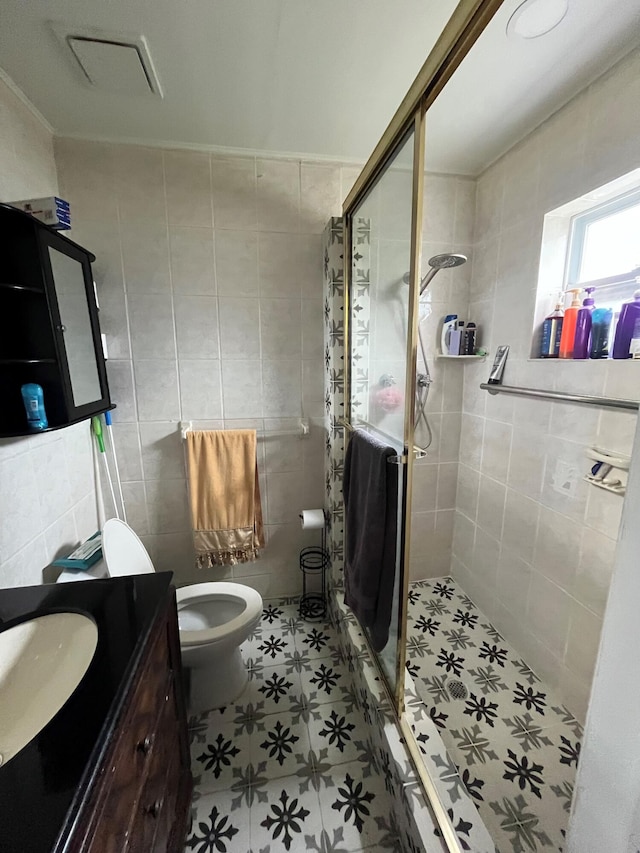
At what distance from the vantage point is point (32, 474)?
1221 millimetres

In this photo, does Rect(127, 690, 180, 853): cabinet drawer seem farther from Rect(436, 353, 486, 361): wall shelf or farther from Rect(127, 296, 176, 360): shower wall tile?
Rect(436, 353, 486, 361): wall shelf

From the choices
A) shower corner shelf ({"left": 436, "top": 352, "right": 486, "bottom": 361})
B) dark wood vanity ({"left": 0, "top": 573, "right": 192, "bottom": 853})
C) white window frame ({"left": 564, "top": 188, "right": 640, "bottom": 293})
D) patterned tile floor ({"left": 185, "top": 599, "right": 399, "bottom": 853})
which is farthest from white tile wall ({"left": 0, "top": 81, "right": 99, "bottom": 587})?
white window frame ({"left": 564, "top": 188, "right": 640, "bottom": 293})

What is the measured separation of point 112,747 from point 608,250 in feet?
6.49

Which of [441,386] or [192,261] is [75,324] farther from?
[441,386]

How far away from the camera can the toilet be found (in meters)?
1.36

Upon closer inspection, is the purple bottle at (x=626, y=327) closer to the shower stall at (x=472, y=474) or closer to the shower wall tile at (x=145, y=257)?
the shower stall at (x=472, y=474)

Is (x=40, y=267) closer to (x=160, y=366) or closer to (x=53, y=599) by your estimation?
(x=160, y=366)

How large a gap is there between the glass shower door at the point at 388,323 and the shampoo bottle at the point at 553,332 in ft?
2.33

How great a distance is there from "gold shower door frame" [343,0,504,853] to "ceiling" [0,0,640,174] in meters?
0.29

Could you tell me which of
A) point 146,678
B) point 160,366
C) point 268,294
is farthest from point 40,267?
point 146,678

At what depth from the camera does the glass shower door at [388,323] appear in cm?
103

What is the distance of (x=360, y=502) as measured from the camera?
1.37 m

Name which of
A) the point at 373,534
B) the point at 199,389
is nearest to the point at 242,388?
the point at 199,389

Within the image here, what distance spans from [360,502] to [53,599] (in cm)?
96
